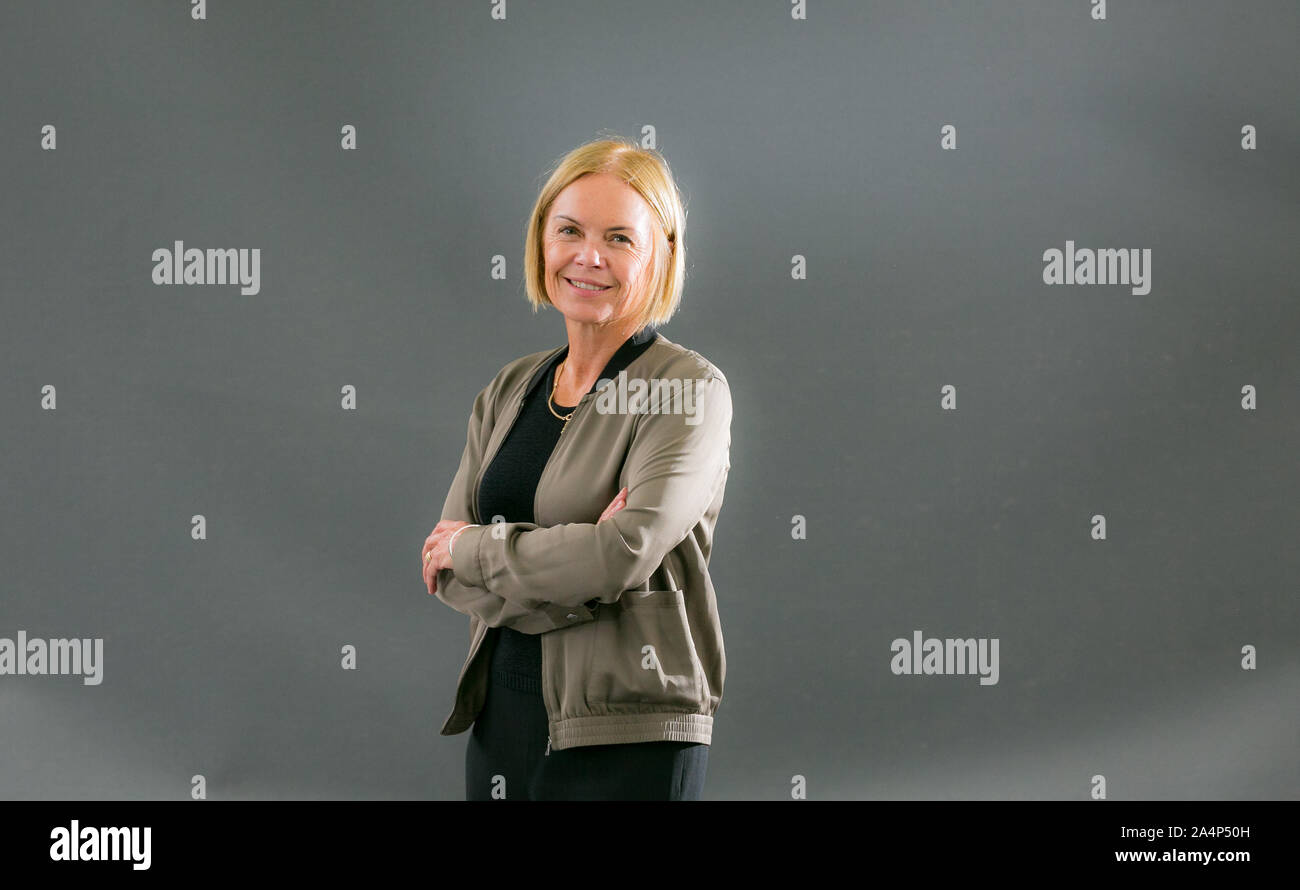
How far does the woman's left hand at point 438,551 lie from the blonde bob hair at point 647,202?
1.34ft

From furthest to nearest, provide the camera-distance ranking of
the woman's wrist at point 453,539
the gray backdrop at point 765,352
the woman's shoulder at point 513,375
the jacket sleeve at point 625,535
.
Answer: the gray backdrop at point 765,352, the woman's shoulder at point 513,375, the woman's wrist at point 453,539, the jacket sleeve at point 625,535

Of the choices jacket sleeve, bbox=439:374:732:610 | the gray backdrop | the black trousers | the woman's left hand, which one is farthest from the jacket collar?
the gray backdrop

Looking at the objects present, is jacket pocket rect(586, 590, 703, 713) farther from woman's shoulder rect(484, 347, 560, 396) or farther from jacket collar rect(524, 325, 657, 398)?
woman's shoulder rect(484, 347, 560, 396)

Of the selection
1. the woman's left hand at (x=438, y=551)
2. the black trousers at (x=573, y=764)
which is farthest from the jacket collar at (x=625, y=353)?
the black trousers at (x=573, y=764)

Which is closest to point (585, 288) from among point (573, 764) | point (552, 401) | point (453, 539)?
point (552, 401)

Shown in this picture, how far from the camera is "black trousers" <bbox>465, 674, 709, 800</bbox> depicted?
176 centimetres

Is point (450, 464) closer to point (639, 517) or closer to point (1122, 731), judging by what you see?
point (639, 517)

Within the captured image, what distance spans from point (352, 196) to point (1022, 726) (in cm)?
218

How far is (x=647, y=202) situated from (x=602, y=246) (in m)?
0.10

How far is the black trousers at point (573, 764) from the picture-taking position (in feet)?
5.77

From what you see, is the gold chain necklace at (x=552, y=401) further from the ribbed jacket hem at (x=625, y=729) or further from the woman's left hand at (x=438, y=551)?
the ribbed jacket hem at (x=625, y=729)

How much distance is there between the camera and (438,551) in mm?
1901

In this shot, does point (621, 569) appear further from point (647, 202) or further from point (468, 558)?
point (647, 202)

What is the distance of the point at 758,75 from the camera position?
313cm
